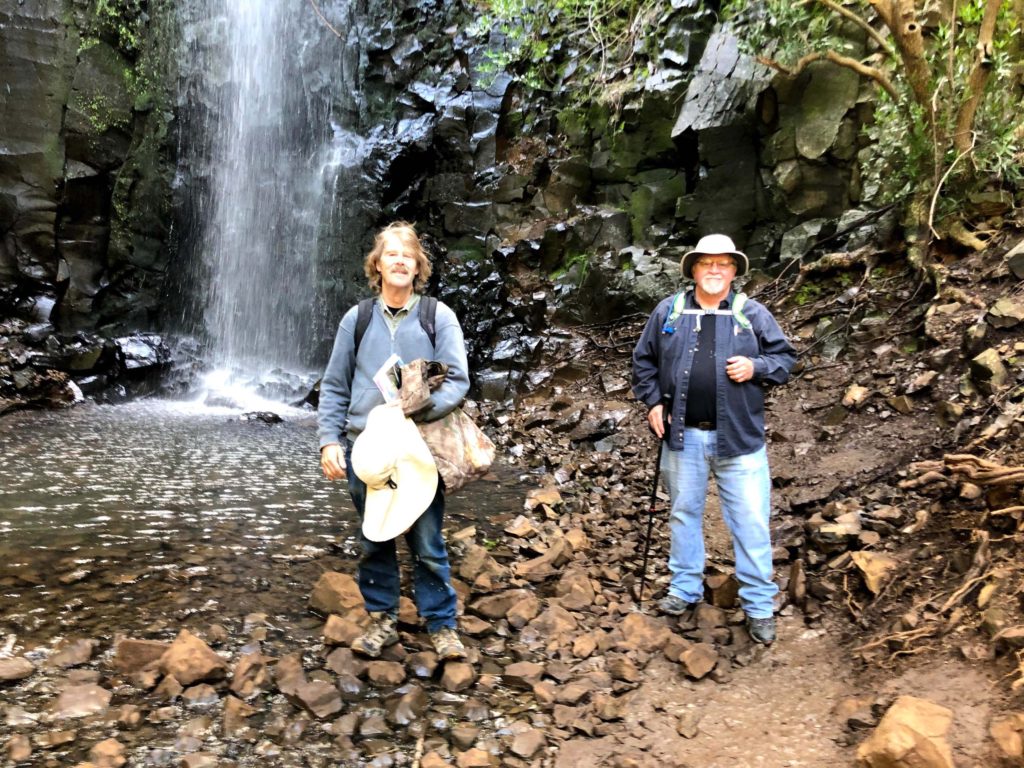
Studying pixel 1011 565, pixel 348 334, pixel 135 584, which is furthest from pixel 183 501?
pixel 1011 565

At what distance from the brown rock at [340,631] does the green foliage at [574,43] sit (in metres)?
9.68

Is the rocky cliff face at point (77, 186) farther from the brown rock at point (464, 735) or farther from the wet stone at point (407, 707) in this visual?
the brown rock at point (464, 735)

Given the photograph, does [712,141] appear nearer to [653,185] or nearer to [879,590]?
[653,185]

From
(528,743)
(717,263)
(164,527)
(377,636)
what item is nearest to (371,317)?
(377,636)

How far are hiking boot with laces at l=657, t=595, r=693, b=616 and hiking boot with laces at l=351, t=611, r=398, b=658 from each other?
1.51 meters

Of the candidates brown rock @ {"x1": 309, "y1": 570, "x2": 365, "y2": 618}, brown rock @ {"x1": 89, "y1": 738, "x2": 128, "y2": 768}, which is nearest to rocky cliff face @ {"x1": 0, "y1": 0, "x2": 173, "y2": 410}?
brown rock @ {"x1": 309, "y1": 570, "x2": 365, "y2": 618}

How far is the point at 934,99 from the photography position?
6746mm

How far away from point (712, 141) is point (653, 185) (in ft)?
4.90

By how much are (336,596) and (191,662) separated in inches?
37.2

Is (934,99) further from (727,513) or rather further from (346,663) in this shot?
(346,663)

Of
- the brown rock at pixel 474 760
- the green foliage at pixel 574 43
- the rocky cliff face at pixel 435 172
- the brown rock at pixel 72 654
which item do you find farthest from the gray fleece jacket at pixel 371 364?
the green foliage at pixel 574 43

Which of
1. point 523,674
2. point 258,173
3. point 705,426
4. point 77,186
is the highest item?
point 258,173

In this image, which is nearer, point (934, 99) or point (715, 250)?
point (715, 250)

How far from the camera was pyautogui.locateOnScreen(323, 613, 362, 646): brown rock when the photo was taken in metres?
3.36
